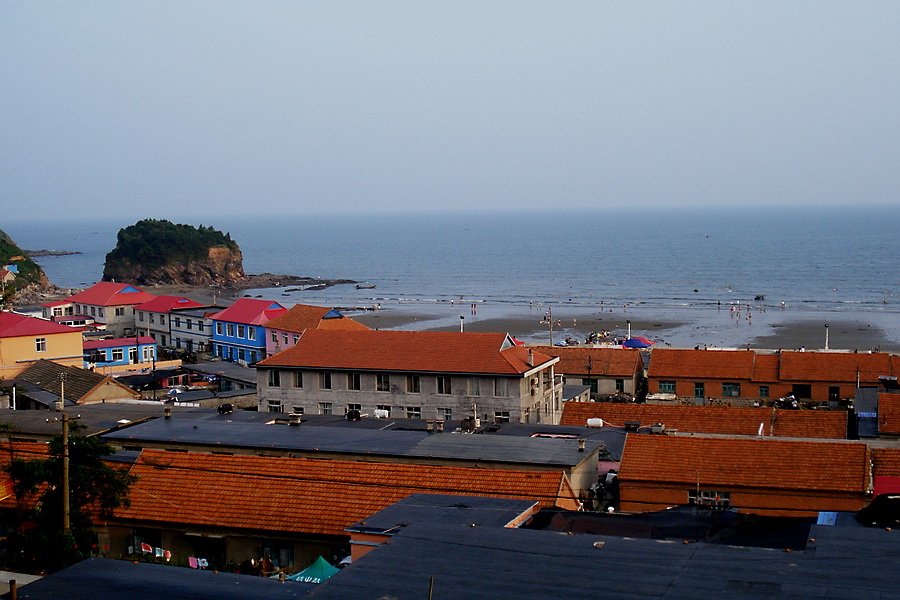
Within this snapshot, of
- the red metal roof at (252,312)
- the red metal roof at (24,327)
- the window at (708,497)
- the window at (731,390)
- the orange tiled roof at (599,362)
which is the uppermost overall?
the red metal roof at (24,327)

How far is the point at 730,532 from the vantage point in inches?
588

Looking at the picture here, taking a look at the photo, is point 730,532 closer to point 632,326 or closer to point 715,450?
point 715,450

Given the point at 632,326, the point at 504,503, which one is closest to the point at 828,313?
the point at 632,326

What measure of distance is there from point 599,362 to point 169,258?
98.3 metres

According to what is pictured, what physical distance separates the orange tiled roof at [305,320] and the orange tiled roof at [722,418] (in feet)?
61.0

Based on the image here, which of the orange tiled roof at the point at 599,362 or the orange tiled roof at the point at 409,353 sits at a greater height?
the orange tiled roof at the point at 409,353

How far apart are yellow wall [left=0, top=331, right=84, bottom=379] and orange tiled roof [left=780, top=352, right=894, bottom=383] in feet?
101

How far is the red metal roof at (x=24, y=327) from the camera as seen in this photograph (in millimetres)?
41656

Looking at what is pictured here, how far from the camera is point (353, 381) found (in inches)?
1330

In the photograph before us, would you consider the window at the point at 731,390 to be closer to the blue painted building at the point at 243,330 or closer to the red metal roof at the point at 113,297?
the blue painted building at the point at 243,330

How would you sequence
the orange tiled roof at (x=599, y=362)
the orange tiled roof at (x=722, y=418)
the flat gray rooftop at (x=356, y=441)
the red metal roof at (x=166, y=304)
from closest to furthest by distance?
the flat gray rooftop at (x=356, y=441) → the orange tiled roof at (x=722, y=418) → the orange tiled roof at (x=599, y=362) → the red metal roof at (x=166, y=304)

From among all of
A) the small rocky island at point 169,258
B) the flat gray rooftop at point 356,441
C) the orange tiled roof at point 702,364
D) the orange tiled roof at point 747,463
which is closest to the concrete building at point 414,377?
the flat gray rooftop at point 356,441

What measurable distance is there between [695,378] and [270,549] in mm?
28038

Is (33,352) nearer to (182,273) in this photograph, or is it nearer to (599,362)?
(599,362)
